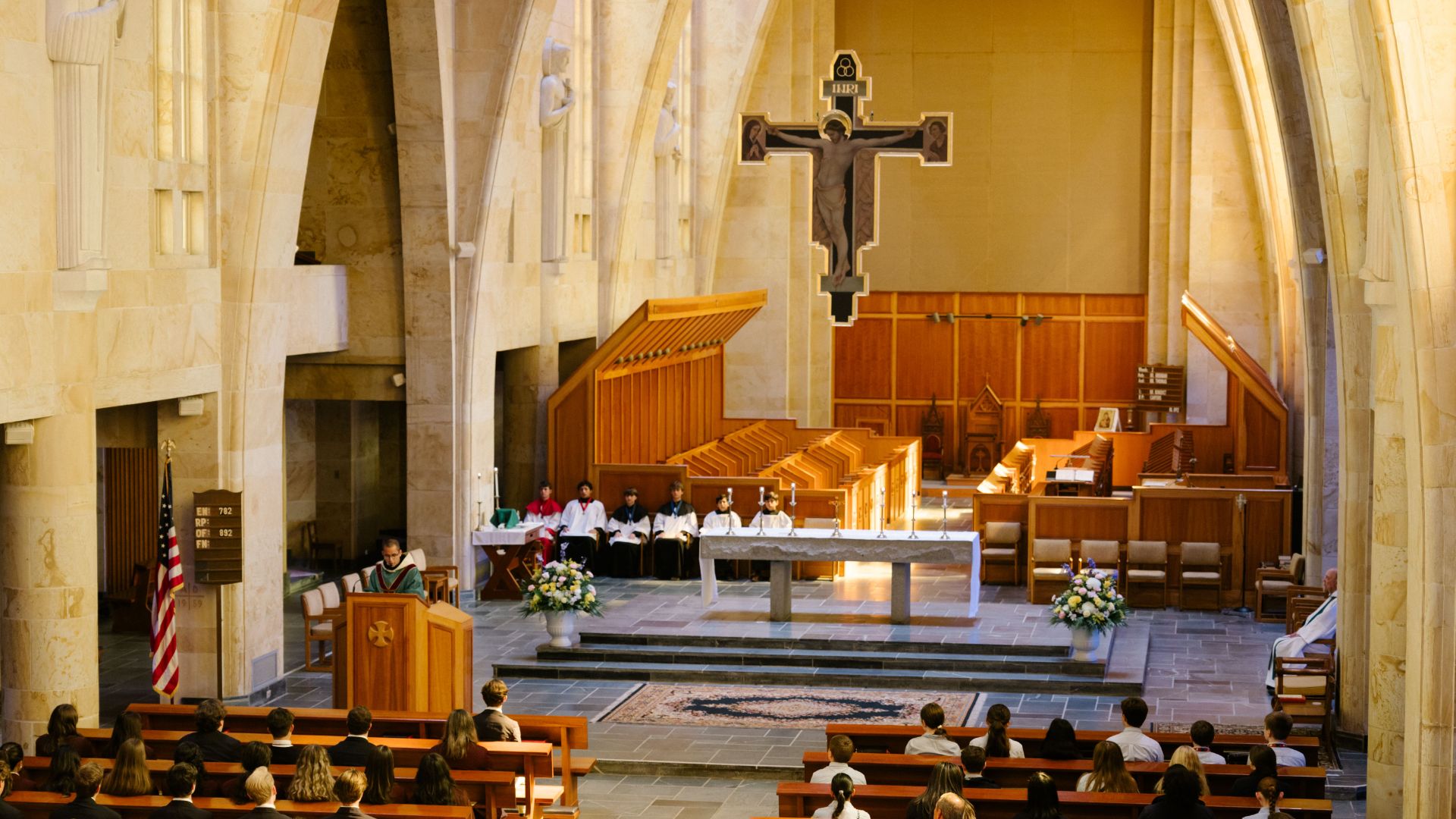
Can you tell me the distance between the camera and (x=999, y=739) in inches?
373

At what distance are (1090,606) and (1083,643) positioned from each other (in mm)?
498

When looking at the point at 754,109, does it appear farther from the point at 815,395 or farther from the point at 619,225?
the point at 619,225

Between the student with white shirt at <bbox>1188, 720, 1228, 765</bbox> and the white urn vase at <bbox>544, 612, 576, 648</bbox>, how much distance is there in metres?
7.03

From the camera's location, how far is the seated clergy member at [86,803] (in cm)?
786

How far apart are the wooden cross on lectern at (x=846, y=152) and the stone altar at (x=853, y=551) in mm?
3184

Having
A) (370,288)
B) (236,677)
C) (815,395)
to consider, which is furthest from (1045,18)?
(236,677)

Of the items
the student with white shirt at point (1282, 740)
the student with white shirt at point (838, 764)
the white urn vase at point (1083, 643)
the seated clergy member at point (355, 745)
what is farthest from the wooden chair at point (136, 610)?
the student with white shirt at point (1282, 740)

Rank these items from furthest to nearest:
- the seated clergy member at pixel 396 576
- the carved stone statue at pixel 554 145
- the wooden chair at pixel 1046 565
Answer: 1. the carved stone statue at pixel 554 145
2. the wooden chair at pixel 1046 565
3. the seated clergy member at pixel 396 576

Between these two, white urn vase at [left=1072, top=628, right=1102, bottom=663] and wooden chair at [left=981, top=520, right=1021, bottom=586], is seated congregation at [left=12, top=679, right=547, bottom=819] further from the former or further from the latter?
wooden chair at [left=981, top=520, right=1021, bottom=586]

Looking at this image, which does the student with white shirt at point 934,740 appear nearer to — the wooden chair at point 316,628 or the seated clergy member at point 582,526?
the wooden chair at point 316,628

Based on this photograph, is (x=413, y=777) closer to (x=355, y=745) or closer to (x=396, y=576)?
(x=355, y=745)

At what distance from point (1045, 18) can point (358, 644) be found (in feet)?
65.3

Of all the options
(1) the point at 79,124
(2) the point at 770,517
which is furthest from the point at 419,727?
(2) the point at 770,517

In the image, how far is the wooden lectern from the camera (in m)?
12.3
